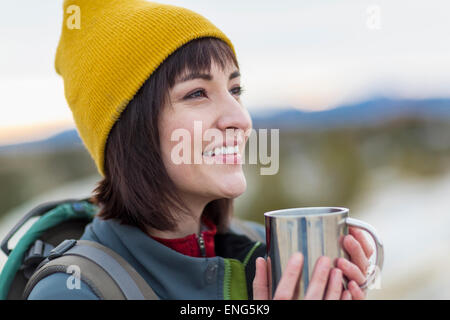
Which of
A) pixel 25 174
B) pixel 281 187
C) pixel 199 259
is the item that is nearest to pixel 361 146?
pixel 281 187

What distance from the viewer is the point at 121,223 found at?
1.31 meters

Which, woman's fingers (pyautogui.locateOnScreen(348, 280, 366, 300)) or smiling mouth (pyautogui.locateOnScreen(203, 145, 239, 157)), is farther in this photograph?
smiling mouth (pyautogui.locateOnScreen(203, 145, 239, 157))

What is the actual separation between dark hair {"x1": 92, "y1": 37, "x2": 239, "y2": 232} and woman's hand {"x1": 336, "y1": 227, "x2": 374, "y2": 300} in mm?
510

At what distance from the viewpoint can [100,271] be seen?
108 cm

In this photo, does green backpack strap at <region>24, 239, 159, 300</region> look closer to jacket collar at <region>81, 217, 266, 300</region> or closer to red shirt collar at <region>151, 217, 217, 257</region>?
jacket collar at <region>81, 217, 266, 300</region>

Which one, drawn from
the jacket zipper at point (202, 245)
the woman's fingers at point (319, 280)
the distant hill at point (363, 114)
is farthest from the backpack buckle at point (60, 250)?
the distant hill at point (363, 114)

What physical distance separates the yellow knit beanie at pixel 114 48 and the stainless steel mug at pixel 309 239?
0.57 meters

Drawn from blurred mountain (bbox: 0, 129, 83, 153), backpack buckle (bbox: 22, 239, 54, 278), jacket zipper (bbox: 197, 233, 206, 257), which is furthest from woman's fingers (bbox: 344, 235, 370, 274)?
blurred mountain (bbox: 0, 129, 83, 153)

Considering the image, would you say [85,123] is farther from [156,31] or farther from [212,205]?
[212,205]

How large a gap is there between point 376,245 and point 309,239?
17 centimetres

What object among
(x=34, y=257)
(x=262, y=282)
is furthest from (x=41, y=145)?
(x=262, y=282)

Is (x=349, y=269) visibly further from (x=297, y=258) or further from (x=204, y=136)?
(x=204, y=136)

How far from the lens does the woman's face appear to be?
1200 mm

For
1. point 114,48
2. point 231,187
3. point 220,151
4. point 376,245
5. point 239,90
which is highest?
point 114,48
